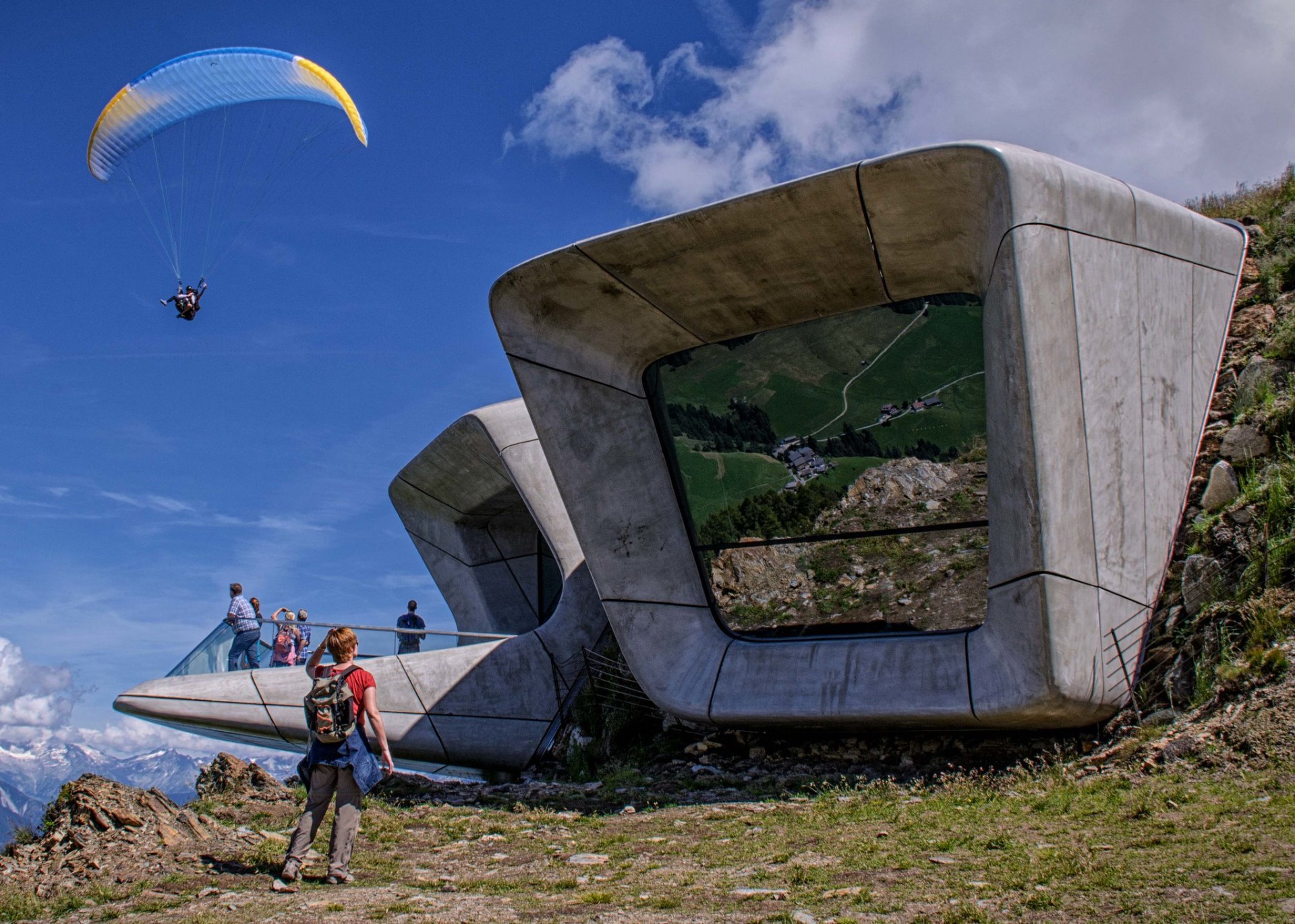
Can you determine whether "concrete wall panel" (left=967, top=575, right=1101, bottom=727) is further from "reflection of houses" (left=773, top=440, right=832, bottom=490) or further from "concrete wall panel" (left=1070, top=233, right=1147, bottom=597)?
"reflection of houses" (left=773, top=440, right=832, bottom=490)

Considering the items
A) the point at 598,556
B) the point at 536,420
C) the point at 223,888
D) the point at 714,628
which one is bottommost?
the point at 223,888

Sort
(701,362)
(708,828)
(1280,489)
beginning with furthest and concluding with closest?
1. (701,362)
2. (1280,489)
3. (708,828)

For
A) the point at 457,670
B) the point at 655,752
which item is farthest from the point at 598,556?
the point at 457,670

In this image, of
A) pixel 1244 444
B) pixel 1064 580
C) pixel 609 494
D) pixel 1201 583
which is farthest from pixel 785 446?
pixel 1244 444

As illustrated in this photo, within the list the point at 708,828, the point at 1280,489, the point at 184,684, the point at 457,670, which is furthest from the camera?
the point at 457,670

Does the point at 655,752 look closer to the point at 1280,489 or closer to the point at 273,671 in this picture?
the point at 273,671

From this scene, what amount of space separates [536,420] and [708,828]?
5667 mm

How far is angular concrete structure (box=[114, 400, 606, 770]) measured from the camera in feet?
47.0

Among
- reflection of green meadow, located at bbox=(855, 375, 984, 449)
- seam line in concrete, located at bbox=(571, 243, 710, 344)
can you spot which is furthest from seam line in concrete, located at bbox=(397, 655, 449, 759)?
reflection of green meadow, located at bbox=(855, 375, 984, 449)

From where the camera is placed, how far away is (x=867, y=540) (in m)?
12.1

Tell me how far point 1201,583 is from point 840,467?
151 inches

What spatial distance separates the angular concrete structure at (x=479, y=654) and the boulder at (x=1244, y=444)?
919cm

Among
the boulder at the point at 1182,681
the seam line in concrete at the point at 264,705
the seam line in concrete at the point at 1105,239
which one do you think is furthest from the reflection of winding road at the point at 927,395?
the seam line in concrete at the point at 264,705

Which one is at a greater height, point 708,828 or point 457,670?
point 457,670
